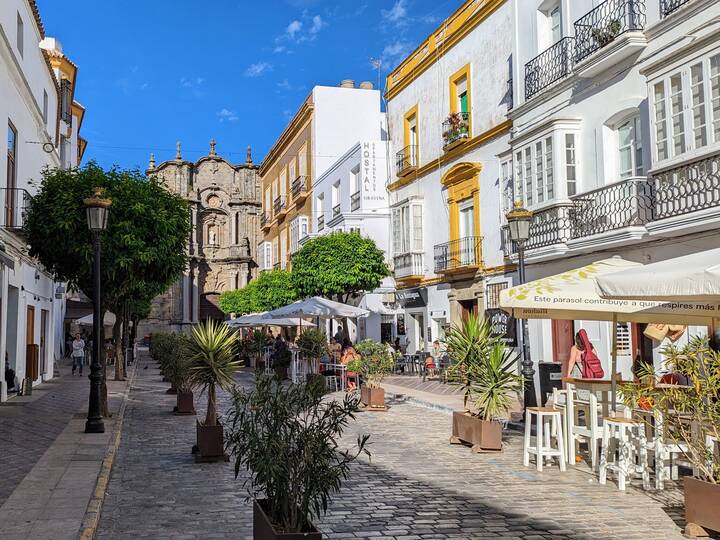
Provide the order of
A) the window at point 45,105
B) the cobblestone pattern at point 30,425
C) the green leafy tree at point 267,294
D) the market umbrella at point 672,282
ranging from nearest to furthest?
the market umbrella at point 672,282 → the cobblestone pattern at point 30,425 → the window at point 45,105 → the green leafy tree at point 267,294

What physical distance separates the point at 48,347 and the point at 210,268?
3696 centimetres

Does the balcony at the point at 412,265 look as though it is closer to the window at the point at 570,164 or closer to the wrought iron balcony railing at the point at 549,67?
the wrought iron balcony railing at the point at 549,67

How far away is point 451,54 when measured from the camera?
2297cm

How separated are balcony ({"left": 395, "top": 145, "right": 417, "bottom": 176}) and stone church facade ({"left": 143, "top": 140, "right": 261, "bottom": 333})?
35341 millimetres

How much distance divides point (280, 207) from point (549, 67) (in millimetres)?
30874

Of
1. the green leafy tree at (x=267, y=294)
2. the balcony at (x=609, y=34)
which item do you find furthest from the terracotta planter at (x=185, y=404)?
the green leafy tree at (x=267, y=294)

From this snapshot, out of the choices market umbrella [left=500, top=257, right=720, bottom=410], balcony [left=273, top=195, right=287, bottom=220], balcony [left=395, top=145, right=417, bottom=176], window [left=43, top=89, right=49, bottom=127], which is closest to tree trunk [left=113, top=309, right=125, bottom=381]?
window [left=43, top=89, right=49, bottom=127]

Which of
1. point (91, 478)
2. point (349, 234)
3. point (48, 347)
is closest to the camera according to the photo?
point (91, 478)

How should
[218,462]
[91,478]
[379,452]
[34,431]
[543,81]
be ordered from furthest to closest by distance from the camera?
[543,81], [34,431], [379,452], [218,462], [91,478]

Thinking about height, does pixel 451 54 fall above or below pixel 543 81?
above

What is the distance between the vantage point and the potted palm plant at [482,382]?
9.62 m

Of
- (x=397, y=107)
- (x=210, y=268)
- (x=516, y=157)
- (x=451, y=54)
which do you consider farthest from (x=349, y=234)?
(x=210, y=268)

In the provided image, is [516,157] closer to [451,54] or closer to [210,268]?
[451,54]

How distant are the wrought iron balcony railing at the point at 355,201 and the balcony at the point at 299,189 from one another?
9.06m
